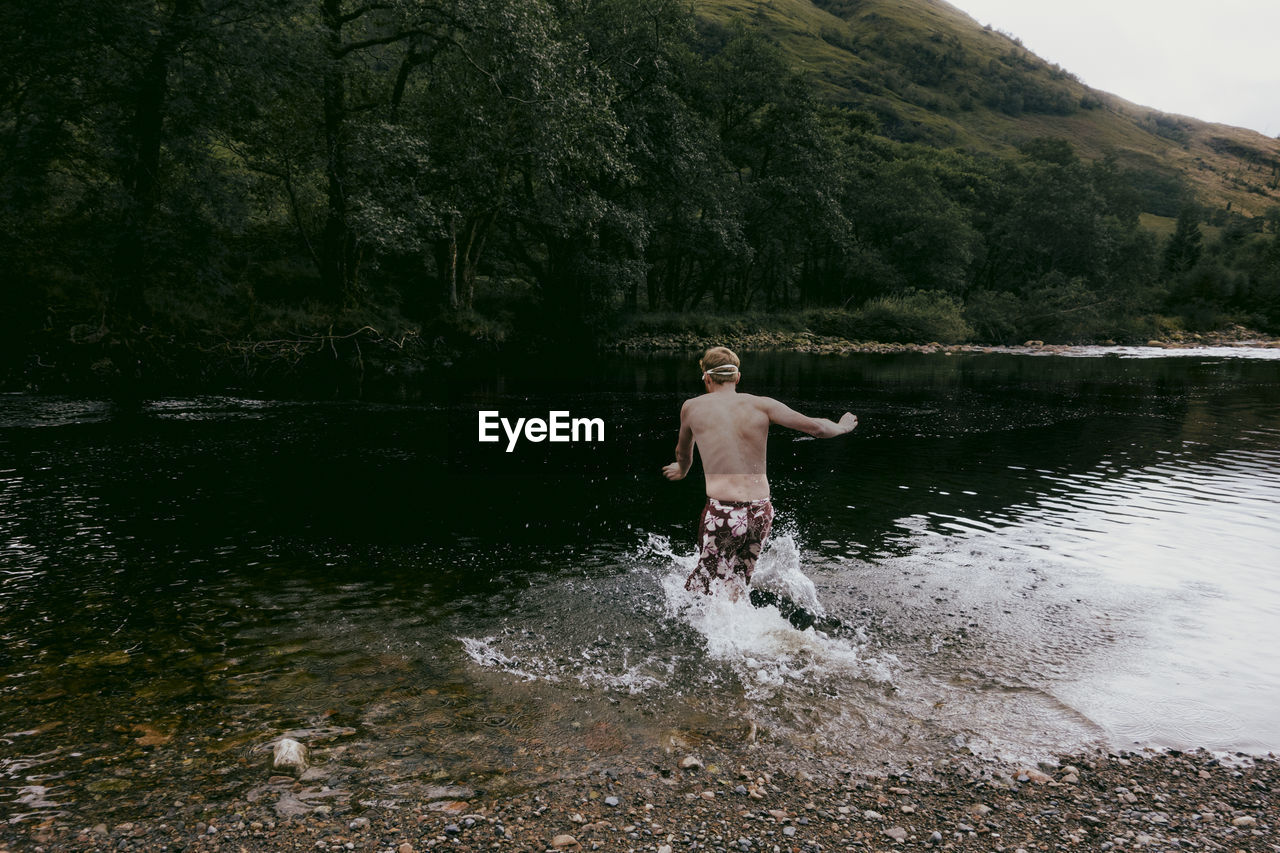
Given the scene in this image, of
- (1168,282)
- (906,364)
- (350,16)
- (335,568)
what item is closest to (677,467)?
(335,568)

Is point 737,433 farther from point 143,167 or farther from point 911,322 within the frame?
point 911,322

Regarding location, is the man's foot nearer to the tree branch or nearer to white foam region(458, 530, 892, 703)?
white foam region(458, 530, 892, 703)

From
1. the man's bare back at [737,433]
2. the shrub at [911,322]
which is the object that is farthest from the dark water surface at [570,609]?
the shrub at [911,322]

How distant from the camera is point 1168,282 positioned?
8900 centimetres

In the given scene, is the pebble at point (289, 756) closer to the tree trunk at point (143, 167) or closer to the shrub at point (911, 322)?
the tree trunk at point (143, 167)

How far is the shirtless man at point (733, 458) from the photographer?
24.4 ft

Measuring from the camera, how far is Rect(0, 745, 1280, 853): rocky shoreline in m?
4.31

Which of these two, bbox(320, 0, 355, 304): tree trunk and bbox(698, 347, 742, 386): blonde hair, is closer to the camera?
bbox(698, 347, 742, 386): blonde hair

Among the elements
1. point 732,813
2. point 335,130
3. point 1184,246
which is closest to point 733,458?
point 732,813

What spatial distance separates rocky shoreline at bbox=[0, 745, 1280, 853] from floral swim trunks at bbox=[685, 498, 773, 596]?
262cm

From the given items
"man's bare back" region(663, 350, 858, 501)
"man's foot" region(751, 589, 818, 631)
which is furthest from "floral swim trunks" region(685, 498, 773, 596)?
"man's foot" region(751, 589, 818, 631)

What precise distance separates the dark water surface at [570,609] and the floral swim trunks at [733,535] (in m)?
0.49

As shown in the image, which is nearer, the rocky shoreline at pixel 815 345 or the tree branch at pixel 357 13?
the tree branch at pixel 357 13

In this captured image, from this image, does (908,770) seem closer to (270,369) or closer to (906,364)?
(270,369)
